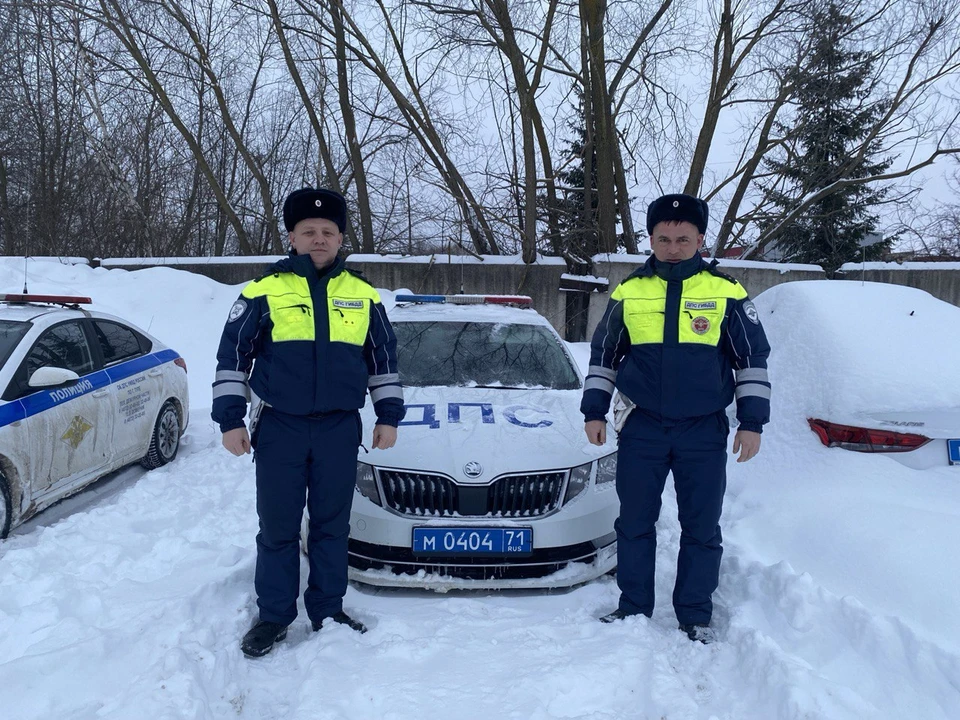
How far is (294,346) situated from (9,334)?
264cm

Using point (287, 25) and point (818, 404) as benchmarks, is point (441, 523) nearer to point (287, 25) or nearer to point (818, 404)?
point (818, 404)

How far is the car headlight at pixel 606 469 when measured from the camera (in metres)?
3.29

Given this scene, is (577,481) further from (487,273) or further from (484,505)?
(487,273)

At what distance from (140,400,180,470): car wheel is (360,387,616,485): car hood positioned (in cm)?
251

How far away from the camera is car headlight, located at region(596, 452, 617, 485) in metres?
3.29

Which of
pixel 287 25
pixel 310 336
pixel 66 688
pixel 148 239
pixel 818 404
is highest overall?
pixel 287 25

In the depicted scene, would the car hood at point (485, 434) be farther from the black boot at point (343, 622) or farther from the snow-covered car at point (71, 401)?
the snow-covered car at point (71, 401)

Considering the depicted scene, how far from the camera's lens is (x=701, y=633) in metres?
2.80

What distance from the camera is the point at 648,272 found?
113 inches

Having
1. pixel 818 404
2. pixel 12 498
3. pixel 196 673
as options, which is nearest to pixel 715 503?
pixel 818 404

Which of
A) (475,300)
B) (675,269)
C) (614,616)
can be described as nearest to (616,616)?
(614,616)

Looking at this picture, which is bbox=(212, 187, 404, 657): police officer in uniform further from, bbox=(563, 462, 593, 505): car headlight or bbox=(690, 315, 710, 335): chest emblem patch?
bbox=(690, 315, 710, 335): chest emblem patch

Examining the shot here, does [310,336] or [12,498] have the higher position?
[310,336]

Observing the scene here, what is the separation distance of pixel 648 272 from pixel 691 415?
25.2 inches
